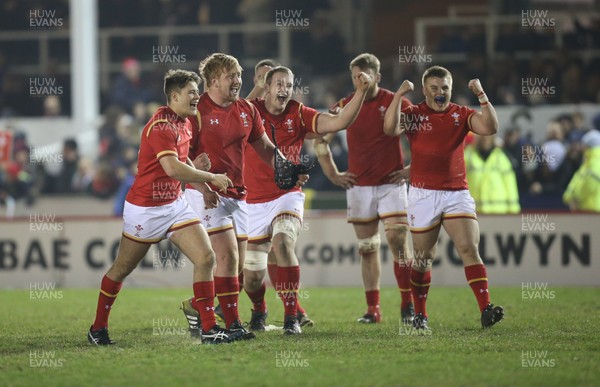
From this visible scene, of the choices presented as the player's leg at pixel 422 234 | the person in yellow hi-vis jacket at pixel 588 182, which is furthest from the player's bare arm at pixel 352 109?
the person in yellow hi-vis jacket at pixel 588 182

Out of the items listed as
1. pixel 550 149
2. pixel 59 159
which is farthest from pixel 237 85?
pixel 59 159

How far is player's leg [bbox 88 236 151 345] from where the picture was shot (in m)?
8.86

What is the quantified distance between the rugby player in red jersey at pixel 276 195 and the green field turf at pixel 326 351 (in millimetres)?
643

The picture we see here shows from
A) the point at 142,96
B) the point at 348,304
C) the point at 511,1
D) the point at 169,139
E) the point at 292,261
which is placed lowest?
the point at 348,304

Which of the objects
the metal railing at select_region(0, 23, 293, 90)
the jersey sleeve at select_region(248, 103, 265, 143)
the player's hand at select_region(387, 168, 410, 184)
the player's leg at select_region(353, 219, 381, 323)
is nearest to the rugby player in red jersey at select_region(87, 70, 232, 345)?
the jersey sleeve at select_region(248, 103, 265, 143)

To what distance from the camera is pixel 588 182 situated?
54.6 feet

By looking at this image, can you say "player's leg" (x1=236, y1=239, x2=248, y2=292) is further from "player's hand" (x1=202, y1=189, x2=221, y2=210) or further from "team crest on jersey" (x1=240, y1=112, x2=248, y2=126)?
"team crest on jersey" (x1=240, y1=112, x2=248, y2=126)

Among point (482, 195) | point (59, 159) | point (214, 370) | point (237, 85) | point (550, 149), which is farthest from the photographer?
point (59, 159)

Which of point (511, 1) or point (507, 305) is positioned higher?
point (511, 1)

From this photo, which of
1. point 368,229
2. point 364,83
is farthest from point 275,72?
point 368,229

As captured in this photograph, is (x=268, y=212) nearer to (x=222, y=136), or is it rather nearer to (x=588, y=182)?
(x=222, y=136)

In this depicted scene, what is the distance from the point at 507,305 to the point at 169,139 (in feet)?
17.8

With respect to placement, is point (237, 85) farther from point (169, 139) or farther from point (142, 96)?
point (142, 96)

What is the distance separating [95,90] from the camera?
2212 cm
